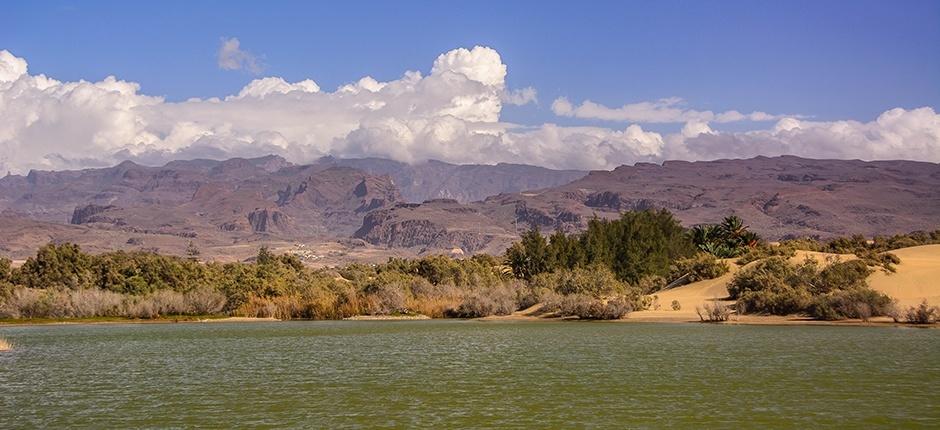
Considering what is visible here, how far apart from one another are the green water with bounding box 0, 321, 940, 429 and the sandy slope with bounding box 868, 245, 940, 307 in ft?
42.7

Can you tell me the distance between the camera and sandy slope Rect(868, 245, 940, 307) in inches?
2444

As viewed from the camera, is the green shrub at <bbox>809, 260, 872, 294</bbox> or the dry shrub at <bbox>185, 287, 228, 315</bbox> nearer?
the green shrub at <bbox>809, 260, 872, 294</bbox>

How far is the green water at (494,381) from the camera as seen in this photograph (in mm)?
25188

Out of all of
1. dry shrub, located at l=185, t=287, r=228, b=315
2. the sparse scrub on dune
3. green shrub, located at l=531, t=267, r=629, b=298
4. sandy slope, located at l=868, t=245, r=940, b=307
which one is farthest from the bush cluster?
dry shrub, located at l=185, t=287, r=228, b=315

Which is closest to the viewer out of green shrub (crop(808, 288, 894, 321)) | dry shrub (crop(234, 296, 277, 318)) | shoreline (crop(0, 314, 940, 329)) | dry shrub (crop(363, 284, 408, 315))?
shoreline (crop(0, 314, 940, 329))

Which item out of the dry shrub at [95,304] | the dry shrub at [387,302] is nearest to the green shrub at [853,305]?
the dry shrub at [387,302]

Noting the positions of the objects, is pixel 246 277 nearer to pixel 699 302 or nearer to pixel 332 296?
pixel 332 296

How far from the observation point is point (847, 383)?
2986 cm

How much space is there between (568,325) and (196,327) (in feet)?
96.8

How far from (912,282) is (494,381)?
44.4m

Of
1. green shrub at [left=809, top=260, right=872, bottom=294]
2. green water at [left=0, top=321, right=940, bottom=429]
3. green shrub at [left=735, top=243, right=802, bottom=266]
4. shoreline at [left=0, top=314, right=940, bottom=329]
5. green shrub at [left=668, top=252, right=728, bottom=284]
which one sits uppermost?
green shrub at [left=735, top=243, right=802, bottom=266]

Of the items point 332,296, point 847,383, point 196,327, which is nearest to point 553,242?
point 332,296

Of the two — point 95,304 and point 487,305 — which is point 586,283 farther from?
point 95,304

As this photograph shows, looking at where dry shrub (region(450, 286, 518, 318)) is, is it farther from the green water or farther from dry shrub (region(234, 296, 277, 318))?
the green water
